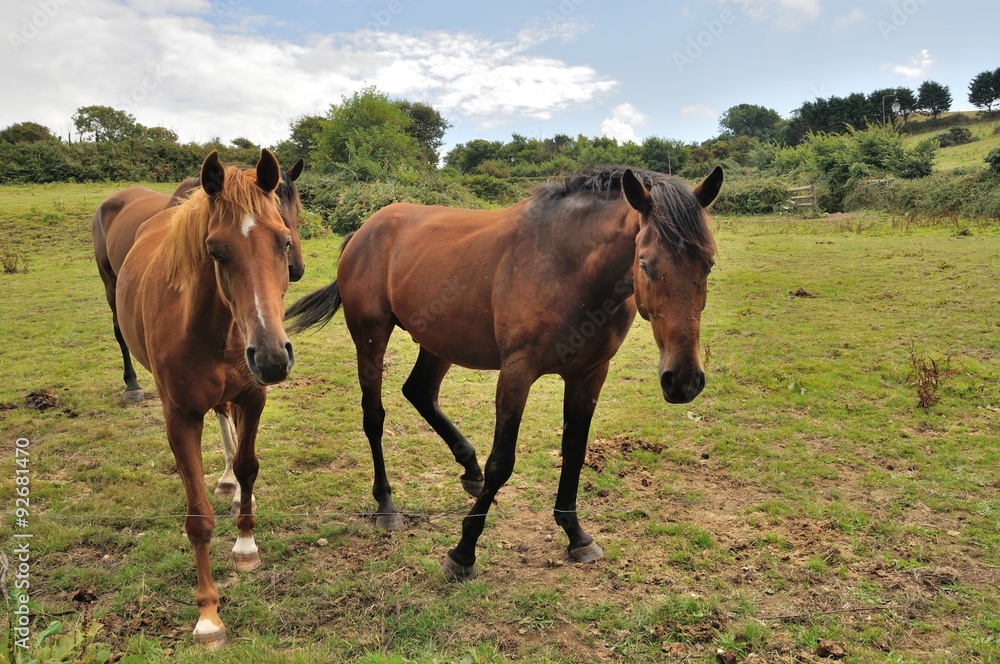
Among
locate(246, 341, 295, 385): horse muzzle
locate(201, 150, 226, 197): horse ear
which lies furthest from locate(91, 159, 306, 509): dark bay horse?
locate(246, 341, 295, 385): horse muzzle

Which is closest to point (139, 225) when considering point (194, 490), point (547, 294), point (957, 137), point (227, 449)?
point (227, 449)

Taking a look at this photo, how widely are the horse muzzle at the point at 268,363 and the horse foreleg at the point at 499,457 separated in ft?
4.11

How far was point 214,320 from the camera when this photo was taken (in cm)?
299

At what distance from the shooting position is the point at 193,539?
3100 millimetres

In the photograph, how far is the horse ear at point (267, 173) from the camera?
2.72 m

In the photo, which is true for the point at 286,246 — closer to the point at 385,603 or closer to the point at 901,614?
the point at 385,603

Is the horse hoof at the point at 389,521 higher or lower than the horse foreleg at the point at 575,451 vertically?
lower

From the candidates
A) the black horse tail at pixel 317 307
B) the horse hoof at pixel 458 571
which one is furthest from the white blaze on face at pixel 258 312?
the black horse tail at pixel 317 307

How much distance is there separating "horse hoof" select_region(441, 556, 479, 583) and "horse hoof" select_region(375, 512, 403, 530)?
0.73 metres

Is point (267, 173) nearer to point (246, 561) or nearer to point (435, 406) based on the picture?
point (246, 561)

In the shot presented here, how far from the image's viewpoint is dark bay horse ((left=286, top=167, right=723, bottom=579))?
9.13 ft

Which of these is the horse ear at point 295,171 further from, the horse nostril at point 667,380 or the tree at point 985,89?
the tree at point 985,89

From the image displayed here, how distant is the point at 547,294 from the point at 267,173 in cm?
155

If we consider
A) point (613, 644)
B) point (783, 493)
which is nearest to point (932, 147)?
point (783, 493)
